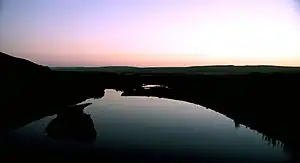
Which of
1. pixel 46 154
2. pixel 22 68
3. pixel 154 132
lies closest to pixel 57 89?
pixel 22 68

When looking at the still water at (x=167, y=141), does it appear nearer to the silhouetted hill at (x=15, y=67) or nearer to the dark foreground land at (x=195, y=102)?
the dark foreground land at (x=195, y=102)

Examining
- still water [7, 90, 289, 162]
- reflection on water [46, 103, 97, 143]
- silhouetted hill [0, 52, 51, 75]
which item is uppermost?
silhouetted hill [0, 52, 51, 75]

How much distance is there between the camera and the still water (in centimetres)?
2011

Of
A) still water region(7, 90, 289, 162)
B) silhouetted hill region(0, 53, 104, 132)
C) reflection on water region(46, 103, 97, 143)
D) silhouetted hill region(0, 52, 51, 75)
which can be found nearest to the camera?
still water region(7, 90, 289, 162)

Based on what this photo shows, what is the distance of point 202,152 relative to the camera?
69.1ft

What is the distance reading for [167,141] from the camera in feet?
79.6

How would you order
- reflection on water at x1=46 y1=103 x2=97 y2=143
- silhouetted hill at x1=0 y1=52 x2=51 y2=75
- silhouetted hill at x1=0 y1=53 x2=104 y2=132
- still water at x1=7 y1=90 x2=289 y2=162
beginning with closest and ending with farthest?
still water at x1=7 y1=90 x2=289 y2=162, reflection on water at x1=46 y1=103 x2=97 y2=143, silhouetted hill at x1=0 y1=53 x2=104 y2=132, silhouetted hill at x1=0 y1=52 x2=51 y2=75

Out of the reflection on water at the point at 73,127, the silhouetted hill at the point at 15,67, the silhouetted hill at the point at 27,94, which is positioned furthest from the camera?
the silhouetted hill at the point at 15,67

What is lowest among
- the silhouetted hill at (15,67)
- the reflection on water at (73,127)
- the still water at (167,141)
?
the still water at (167,141)

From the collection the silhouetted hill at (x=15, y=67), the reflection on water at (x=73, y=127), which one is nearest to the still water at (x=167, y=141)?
the reflection on water at (x=73, y=127)

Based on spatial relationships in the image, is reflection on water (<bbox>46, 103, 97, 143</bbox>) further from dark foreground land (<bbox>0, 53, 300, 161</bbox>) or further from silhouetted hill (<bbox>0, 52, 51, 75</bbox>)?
silhouetted hill (<bbox>0, 52, 51, 75</bbox>)

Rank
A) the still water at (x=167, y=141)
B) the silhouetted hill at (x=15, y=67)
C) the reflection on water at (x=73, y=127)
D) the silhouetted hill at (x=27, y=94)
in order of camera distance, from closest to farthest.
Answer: the still water at (x=167, y=141), the reflection on water at (x=73, y=127), the silhouetted hill at (x=27, y=94), the silhouetted hill at (x=15, y=67)

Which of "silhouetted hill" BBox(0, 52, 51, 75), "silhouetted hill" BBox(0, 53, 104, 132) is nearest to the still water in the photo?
"silhouetted hill" BBox(0, 53, 104, 132)

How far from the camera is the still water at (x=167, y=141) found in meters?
20.1
